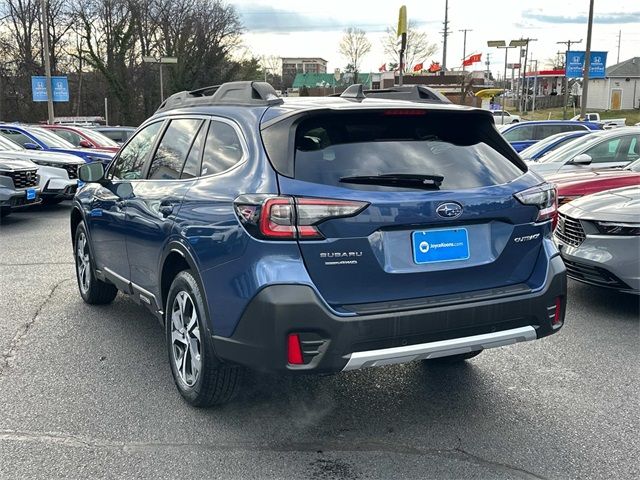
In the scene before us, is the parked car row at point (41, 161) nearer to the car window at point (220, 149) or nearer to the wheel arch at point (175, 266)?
the wheel arch at point (175, 266)

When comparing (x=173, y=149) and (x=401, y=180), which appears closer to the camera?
(x=401, y=180)

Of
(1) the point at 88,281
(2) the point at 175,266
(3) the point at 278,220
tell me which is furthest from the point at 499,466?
(1) the point at 88,281

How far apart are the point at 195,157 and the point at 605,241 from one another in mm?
3505

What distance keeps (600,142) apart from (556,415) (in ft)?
26.6

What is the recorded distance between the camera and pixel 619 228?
17.4 ft

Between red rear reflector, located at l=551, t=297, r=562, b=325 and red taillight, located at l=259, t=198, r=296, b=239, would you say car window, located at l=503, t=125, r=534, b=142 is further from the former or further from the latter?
red taillight, located at l=259, t=198, r=296, b=239

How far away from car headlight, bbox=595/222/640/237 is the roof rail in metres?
3.22

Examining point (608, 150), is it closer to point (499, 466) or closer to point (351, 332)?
point (499, 466)

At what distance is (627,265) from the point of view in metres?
5.22

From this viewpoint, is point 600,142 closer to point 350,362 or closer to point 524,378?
point 524,378

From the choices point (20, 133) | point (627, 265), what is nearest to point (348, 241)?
point (627, 265)

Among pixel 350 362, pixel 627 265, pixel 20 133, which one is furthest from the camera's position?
pixel 20 133

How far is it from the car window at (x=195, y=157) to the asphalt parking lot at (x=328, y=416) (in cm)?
135

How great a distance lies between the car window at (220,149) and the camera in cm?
345
